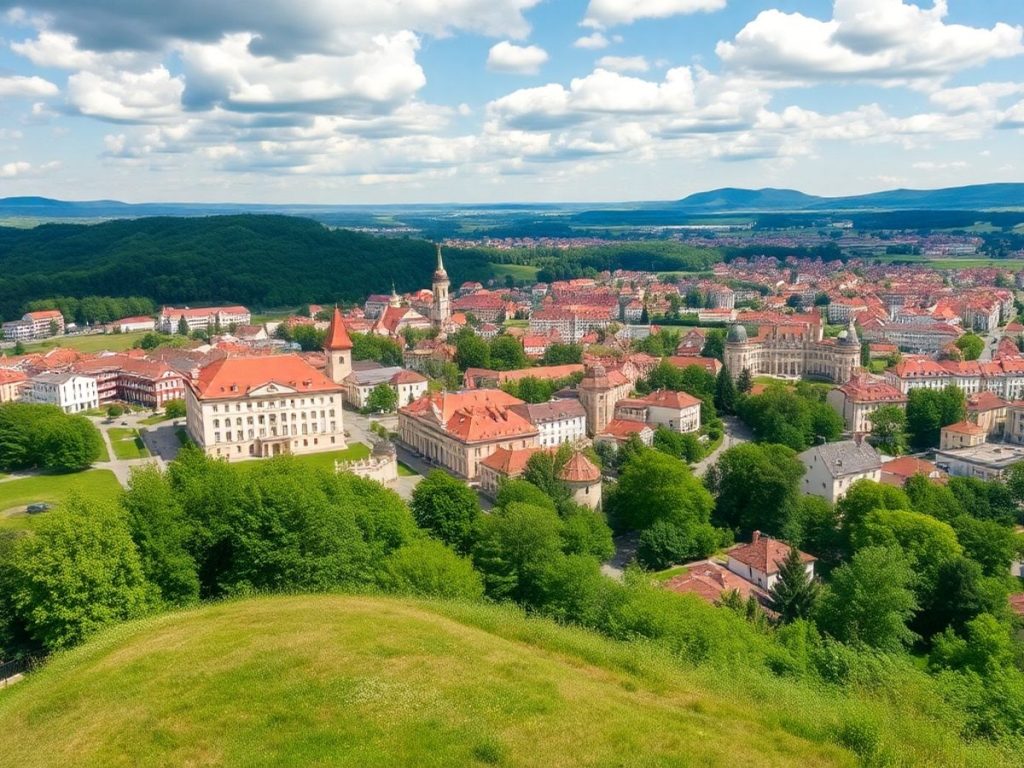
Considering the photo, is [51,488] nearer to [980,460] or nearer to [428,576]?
[428,576]

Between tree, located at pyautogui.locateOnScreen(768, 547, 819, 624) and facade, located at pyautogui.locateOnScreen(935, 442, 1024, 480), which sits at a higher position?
tree, located at pyautogui.locateOnScreen(768, 547, 819, 624)

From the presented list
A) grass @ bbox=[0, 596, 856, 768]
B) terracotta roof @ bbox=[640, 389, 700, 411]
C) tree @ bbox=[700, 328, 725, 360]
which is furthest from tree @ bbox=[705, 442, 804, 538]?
tree @ bbox=[700, 328, 725, 360]

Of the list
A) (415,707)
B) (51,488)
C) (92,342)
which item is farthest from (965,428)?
(92,342)

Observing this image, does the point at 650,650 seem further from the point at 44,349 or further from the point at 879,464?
the point at 44,349

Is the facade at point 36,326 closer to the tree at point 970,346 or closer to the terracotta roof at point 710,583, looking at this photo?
the terracotta roof at point 710,583

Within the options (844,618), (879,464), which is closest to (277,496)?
(844,618)

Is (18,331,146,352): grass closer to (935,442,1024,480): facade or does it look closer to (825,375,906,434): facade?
(825,375,906,434): facade

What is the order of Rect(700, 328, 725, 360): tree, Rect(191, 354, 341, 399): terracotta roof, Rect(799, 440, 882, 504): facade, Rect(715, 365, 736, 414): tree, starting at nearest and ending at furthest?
Rect(799, 440, 882, 504): facade, Rect(191, 354, 341, 399): terracotta roof, Rect(715, 365, 736, 414): tree, Rect(700, 328, 725, 360): tree
